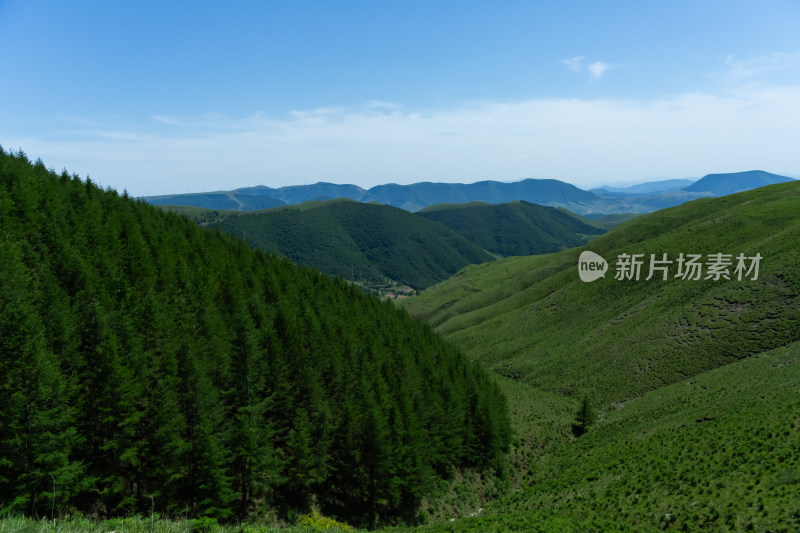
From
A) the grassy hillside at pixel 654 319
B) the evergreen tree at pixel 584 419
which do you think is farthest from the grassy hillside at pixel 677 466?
the grassy hillside at pixel 654 319

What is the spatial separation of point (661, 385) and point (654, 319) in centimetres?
2463

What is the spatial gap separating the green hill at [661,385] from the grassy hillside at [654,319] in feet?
1.33

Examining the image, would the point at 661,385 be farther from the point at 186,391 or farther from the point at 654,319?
the point at 186,391

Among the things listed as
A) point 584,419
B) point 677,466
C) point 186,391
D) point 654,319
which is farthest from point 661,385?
point 186,391

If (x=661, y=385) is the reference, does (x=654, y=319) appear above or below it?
above

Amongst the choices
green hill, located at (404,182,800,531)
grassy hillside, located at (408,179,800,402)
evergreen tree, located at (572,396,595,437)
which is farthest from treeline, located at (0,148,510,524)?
grassy hillside, located at (408,179,800,402)

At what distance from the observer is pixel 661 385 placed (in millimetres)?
73562

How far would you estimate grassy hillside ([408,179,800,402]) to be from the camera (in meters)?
76.8

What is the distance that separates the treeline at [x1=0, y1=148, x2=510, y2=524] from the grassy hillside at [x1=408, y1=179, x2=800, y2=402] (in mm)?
42805

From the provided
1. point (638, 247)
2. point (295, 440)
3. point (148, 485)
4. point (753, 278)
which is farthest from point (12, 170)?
point (638, 247)

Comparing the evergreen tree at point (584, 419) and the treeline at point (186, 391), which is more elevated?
the treeline at point (186, 391)

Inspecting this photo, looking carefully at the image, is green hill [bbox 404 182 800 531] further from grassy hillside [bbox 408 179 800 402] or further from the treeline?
the treeline

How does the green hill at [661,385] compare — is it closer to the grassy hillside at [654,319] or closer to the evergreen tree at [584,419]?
the grassy hillside at [654,319]

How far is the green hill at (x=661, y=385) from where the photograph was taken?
25.4 meters
